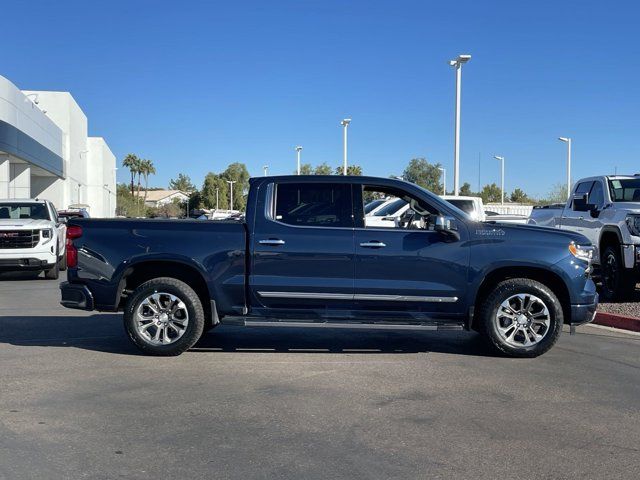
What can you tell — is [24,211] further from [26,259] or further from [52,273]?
[26,259]

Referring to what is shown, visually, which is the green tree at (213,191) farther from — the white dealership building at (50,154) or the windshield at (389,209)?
the windshield at (389,209)

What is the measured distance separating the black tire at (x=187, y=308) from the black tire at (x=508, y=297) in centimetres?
315

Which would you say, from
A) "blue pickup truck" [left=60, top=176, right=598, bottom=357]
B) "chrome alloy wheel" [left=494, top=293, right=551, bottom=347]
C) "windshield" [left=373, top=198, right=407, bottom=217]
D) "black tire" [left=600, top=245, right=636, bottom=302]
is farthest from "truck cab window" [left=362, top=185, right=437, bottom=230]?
"windshield" [left=373, top=198, right=407, bottom=217]

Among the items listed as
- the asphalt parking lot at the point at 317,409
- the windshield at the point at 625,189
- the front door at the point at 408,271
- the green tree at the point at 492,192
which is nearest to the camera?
the asphalt parking lot at the point at 317,409

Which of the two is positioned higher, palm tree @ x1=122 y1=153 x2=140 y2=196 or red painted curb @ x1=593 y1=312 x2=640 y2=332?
palm tree @ x1=122 y1=153 x2=140 y2=196

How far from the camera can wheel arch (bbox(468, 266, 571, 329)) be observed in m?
7.43

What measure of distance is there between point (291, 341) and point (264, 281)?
4.88 ft

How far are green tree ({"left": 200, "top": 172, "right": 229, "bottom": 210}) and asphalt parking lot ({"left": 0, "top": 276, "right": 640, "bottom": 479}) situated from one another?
10352 cm

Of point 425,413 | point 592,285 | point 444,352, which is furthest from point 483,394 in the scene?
point 592,285

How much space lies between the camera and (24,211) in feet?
54.7

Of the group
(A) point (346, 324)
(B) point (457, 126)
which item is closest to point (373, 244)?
(A) point (346, 324)

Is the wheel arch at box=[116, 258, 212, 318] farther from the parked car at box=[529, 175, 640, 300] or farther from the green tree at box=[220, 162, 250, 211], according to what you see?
the green tree at box=[220, 162, 250, 211]

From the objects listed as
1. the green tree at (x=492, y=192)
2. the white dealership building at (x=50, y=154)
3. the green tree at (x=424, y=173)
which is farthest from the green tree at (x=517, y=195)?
the white dealership building at (x=50, y=154)

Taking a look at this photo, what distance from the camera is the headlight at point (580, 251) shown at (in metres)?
7.39
